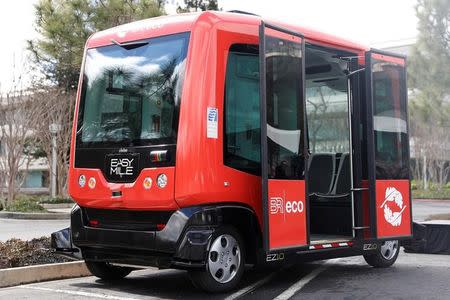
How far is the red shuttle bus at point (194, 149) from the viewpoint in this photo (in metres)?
6.39

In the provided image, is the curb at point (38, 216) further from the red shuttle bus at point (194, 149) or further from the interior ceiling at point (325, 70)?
the interior ceiling at point (325, 70)

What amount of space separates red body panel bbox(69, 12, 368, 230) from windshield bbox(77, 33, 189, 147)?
145mm

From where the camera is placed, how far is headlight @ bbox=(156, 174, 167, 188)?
20.9 ft

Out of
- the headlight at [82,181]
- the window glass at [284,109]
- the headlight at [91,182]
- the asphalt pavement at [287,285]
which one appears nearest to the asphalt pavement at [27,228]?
the asphalt pavement at [287,285]

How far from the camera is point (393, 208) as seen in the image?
8.53m

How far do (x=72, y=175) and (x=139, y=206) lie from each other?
1.20 metres

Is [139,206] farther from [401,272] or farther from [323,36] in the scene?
[401,272]

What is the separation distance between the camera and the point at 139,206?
6.57 meters

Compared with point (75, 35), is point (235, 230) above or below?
below

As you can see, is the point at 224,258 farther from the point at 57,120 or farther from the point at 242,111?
the point at 57,120

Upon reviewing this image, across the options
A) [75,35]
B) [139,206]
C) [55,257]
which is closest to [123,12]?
[75,35]

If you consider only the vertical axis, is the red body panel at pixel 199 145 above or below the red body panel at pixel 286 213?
above

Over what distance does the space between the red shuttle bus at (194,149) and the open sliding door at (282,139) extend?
14 millimetres

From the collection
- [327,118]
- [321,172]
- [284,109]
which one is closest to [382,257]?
[321,172]
